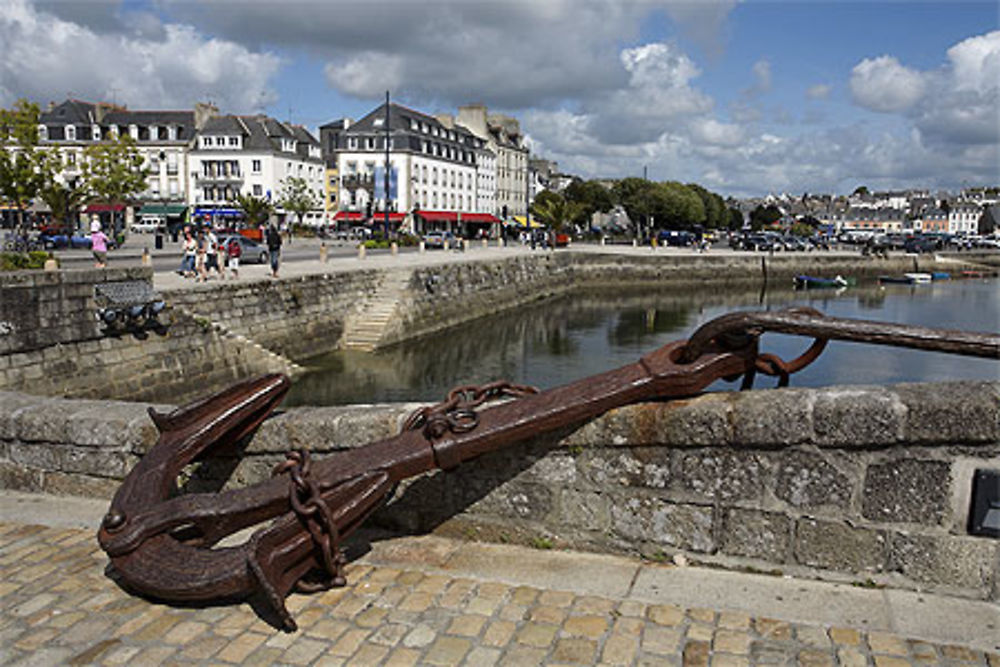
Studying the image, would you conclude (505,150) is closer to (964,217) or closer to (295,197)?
(295,197)

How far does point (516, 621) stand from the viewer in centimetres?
294

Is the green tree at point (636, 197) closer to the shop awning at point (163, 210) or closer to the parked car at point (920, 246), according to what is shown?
the parked car at point (920, 246)

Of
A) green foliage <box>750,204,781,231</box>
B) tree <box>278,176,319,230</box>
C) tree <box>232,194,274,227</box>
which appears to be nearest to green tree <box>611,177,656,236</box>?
tree <box>278,176,319,230</box>

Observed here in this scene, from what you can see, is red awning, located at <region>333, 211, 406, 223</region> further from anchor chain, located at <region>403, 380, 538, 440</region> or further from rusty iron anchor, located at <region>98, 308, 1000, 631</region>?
rusty iron anchor, located at <region>98, 308, 1000, 631</region>

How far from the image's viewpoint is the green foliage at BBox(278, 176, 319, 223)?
196 ft

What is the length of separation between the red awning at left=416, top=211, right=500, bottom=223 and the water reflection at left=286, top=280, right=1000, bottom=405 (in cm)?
2937

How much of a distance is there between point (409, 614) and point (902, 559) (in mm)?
1936

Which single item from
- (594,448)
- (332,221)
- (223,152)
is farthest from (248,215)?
(594,448)

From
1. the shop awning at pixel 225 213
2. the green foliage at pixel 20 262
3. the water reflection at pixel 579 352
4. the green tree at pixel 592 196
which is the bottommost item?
the water reflection at pixel 579 352

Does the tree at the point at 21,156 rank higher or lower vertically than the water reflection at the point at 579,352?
higher

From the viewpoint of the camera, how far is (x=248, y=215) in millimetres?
53031

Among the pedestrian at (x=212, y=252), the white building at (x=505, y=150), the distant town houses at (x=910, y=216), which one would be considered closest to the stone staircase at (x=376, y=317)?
the pedestrian at (x=212, y=252)

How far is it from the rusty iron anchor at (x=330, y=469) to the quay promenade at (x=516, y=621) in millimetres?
147

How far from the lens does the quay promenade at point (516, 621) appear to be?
2.68m
